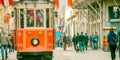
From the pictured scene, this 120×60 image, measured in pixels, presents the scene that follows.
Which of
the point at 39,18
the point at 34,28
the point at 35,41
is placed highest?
the point at 39,18

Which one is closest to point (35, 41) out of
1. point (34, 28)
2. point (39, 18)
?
point (34, 28)

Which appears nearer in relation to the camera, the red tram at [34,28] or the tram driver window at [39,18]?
the red tram at [34,28]

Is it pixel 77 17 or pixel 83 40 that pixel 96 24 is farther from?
pixel 77 17

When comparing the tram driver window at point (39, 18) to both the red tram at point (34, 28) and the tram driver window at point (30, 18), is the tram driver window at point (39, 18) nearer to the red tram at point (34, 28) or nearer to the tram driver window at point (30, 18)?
the red tram at point (34, 28)

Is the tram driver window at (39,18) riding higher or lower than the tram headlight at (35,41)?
higher

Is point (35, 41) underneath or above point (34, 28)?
underneath

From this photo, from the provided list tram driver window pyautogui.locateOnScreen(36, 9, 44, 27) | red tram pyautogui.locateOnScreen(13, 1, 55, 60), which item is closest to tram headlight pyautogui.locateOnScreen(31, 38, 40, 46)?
red tram pyautogui.locateOnScreen(13, 1, 55, 60)

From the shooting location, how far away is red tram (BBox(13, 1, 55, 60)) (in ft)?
83.9

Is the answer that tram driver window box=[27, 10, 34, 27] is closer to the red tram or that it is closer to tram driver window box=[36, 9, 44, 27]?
the red tram

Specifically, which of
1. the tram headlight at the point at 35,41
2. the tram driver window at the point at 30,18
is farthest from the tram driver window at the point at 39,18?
the tram headlight at the point at 35,41

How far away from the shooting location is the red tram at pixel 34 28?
25.6 m

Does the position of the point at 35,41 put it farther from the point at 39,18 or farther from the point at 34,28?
the point at 39,18

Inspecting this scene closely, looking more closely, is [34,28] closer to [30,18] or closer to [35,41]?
[30,18]

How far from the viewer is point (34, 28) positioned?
84.1 feet
